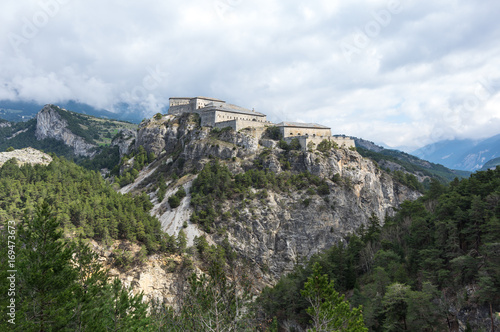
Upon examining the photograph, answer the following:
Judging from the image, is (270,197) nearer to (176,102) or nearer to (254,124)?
(254,124)

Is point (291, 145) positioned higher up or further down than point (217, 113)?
further down

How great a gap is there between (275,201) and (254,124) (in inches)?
1095

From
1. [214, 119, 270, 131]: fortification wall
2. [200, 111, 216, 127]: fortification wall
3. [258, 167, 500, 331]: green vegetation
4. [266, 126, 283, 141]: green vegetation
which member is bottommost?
[258, 167, 500, 331]: green vegetation

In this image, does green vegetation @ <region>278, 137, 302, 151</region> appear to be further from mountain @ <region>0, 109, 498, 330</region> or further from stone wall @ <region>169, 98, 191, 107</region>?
stone wall @ <region>169, 98, 191, 107</region>

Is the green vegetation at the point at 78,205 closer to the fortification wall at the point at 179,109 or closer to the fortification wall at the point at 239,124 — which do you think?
the fortification wall at the point at 239,124

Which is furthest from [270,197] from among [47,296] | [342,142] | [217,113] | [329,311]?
[47,296]

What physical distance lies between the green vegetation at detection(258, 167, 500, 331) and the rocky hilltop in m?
24.7

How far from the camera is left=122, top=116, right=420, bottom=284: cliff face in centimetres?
7788

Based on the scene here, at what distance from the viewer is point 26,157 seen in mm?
89688

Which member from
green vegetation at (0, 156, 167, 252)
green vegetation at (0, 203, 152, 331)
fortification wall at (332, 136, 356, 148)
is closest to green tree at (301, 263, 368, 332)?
green vegetation at (0, 203, 152, 331)

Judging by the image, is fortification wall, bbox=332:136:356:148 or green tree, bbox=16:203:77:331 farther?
fortification wall, bbox=332:136:356:148

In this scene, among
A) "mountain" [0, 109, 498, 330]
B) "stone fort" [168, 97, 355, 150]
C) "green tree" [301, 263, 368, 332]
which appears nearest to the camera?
"green tree" [301, 263, 368, 332]

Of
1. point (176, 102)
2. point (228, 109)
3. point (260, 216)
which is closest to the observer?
point (260, 216)

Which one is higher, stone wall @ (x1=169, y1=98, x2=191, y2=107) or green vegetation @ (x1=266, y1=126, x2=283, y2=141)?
stone wall @ (x1=169, y1=98, x2=191, y2=107)
